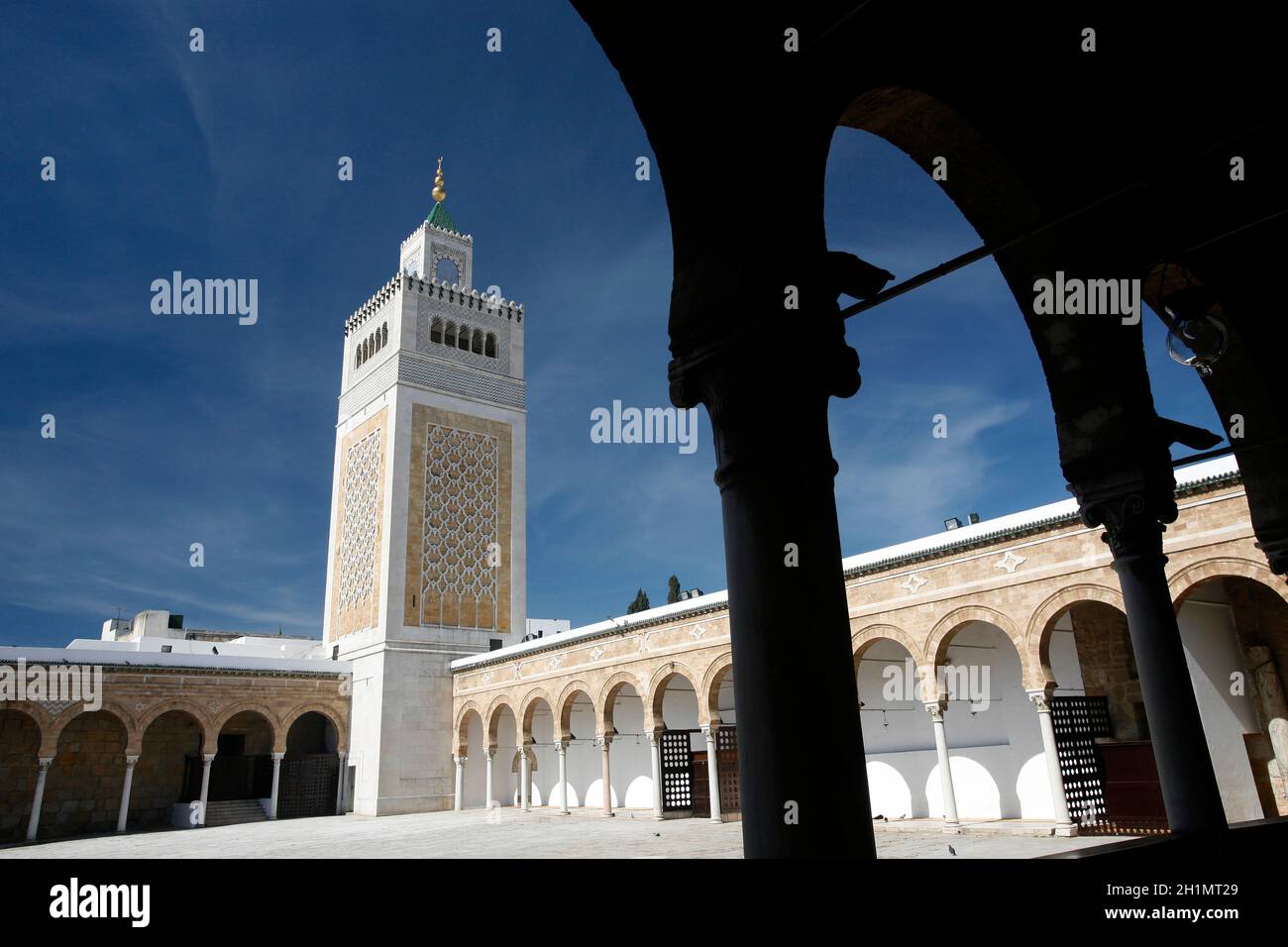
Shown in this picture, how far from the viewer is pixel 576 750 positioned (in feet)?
72.8

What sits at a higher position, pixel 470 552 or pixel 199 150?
pixel 199 150

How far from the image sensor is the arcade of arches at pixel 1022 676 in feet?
36.2

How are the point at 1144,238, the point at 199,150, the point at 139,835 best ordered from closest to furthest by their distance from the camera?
the point at 1144,238, the point at 199,150, the point at 139,835

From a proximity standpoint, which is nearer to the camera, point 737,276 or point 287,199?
point 737,276

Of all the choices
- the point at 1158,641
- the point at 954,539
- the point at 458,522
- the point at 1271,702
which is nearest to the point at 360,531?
the point at 458,522

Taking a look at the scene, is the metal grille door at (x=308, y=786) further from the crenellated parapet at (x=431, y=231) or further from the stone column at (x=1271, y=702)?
the stone column at (x=1271, y=702)

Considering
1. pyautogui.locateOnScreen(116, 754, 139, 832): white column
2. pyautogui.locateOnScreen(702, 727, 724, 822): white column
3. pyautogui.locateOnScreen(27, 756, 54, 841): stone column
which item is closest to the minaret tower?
pyautogui.locateOnScreen(116, 754, 139, 832): white column

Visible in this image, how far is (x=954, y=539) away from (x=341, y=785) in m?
17.9

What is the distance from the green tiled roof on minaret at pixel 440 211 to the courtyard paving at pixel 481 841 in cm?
1869

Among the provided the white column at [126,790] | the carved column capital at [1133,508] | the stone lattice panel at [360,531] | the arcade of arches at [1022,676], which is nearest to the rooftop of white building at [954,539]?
the arcade of arches at [1022,676]
